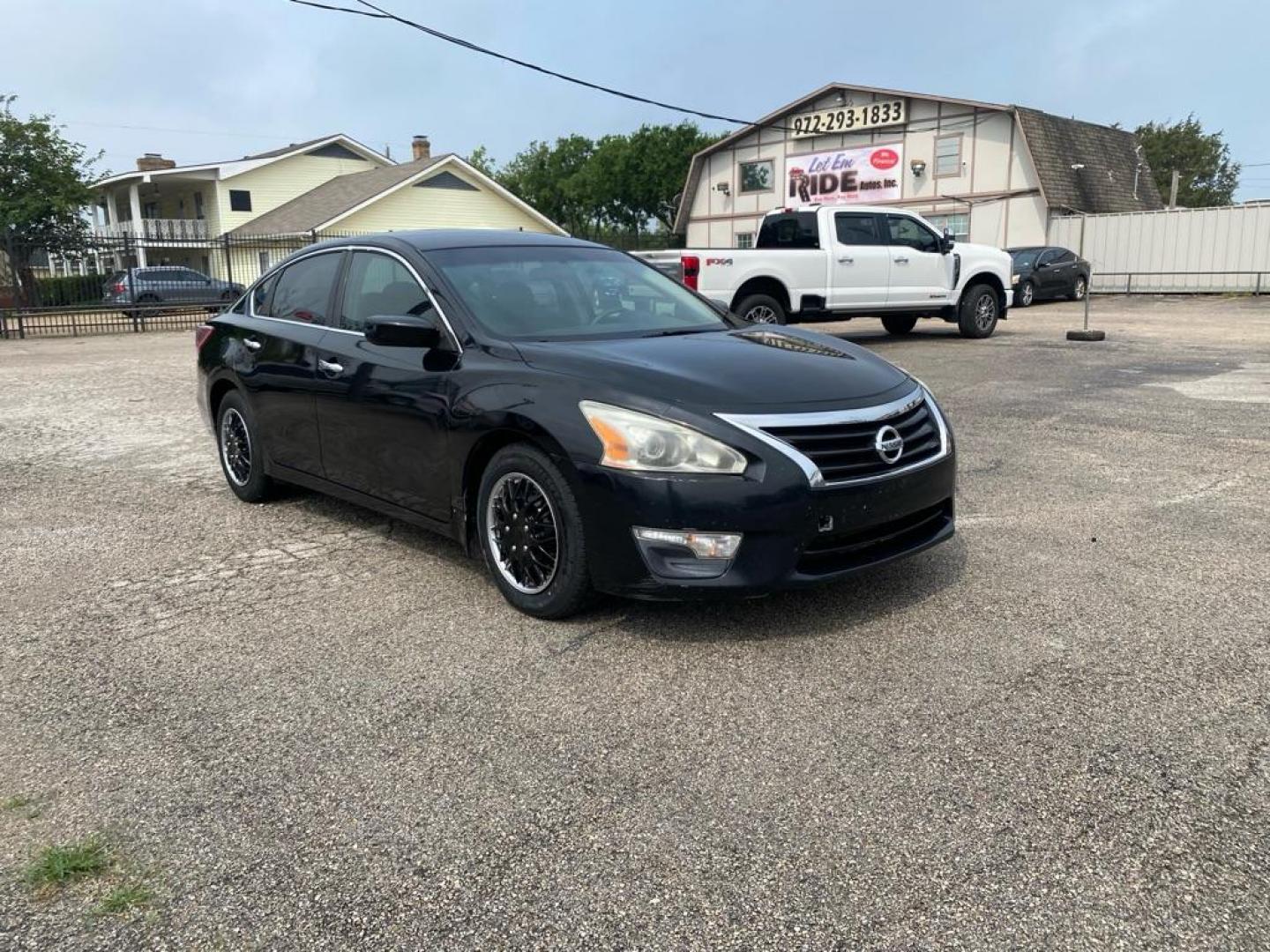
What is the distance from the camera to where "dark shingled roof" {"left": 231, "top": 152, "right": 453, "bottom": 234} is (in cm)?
3638

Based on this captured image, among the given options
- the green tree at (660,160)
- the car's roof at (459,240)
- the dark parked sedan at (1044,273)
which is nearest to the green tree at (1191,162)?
the green tree at (660,160)

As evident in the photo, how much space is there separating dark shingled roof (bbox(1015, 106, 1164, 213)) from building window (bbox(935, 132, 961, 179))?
8.67 ft

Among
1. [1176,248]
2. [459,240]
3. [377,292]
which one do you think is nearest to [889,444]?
[459,240]

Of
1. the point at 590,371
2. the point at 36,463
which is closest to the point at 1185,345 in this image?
Result: the point at 590,371

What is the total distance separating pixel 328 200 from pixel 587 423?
124ft

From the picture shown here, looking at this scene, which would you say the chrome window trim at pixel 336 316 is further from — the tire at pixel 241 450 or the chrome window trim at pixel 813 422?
the chrome window trim at pixel 813 422

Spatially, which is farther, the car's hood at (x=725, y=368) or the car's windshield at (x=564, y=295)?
the car's windshield at (x=564, y=295)

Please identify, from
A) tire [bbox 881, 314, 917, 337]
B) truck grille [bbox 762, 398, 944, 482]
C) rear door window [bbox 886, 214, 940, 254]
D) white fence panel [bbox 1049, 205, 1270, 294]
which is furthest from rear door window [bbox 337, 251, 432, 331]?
white fence panel [bbox 1049, 205, 1270, 294]

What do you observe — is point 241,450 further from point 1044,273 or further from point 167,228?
point 167,228

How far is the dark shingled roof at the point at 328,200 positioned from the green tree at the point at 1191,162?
5252 centimetres

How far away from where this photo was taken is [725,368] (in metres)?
4.07

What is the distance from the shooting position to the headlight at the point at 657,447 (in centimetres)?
363

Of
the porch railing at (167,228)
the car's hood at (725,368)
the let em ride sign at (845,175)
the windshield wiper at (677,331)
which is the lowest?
the car's hood at (725,368)

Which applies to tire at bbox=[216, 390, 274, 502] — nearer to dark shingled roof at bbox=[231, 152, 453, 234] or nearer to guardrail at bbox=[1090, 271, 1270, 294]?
guardrail at bbox=[1090, 271, 1270, 294]
